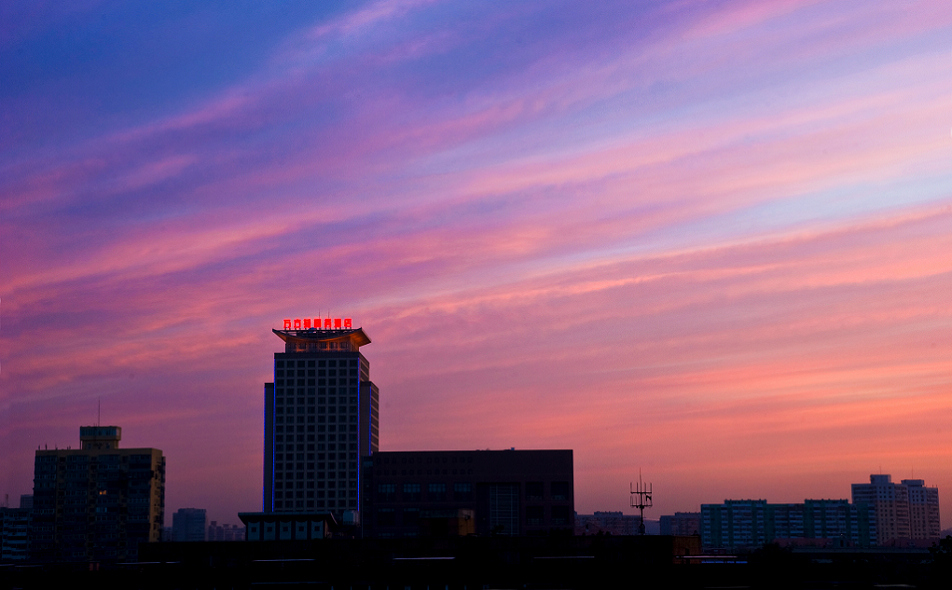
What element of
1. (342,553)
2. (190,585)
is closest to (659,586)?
(342,553)

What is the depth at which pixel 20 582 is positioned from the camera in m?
101

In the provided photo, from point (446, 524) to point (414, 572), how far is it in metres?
39.2

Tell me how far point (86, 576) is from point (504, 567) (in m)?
40.5

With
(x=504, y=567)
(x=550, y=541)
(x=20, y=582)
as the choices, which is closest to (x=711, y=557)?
(x=550, y=541)

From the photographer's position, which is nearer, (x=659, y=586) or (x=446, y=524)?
(x=659, y=586)

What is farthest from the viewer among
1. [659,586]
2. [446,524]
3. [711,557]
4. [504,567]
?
[446,524]

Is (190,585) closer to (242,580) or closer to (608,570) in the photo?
(242,580)

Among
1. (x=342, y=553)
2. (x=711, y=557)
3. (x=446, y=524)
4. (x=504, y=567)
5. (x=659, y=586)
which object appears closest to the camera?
(x=659, y=586)

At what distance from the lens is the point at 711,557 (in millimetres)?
122062

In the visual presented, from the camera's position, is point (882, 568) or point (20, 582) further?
point (882, 568)

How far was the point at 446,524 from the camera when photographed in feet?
479

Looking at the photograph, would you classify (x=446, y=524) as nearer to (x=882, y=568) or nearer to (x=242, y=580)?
(x=242, y=580)

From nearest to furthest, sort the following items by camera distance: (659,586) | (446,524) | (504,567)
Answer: (659,586) < (504,567) < (446,524)

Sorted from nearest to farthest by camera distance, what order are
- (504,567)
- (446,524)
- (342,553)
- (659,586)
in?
(659,586), (504,567), (342,553), (446,524)
